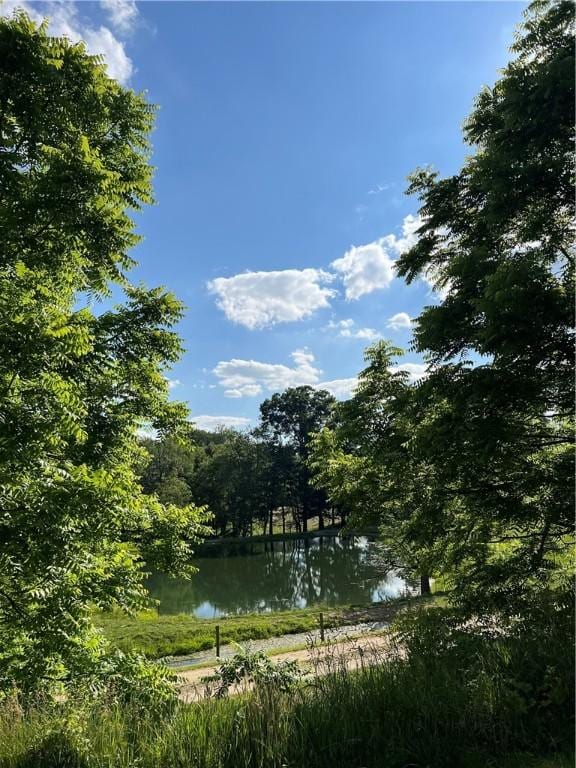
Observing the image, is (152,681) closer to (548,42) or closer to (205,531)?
(205,531)

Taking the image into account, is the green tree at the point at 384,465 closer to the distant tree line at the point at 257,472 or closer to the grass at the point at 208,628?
the grass at the point at 208,628

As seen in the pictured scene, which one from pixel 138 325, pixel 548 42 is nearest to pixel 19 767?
pixel 138 325

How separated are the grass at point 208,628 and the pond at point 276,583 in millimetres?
1510

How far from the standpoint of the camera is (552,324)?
15.8 feet

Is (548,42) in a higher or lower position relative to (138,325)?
higher

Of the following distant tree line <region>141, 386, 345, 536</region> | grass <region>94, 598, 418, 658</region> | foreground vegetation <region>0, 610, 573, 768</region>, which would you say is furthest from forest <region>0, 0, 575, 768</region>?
distant tree line <region>141, 386, 345, 536</region>

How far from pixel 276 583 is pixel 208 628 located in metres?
14.0

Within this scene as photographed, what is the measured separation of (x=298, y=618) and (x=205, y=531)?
14.3 metres

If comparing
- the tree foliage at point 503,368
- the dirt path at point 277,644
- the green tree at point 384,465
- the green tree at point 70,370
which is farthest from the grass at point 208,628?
the tree foliage at point 503,368

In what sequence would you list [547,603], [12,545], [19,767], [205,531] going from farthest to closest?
[205,531] → [547,603] → [12,545] → [19,767]

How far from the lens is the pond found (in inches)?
989

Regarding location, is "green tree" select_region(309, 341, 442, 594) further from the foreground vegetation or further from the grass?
the grass

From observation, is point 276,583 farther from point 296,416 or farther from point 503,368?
point 296,416

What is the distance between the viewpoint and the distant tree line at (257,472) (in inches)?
2344
